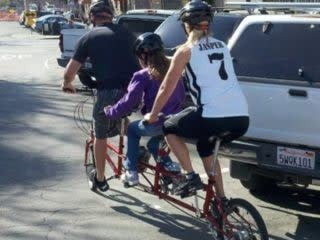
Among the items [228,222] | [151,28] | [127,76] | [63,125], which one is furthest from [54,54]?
[228,222]

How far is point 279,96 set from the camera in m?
5.78

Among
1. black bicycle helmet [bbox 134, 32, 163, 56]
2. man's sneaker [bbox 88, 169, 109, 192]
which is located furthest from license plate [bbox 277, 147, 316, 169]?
man's sneaker [bbox 88, 169, 109, 192]

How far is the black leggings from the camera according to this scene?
488 centimetres

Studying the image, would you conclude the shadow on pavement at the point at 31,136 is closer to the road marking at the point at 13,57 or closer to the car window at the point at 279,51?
the car window at the point at 279,51

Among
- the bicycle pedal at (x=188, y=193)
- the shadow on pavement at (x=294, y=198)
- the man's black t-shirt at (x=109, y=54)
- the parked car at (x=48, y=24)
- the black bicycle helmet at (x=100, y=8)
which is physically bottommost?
the parked car at (x=48, y=24)

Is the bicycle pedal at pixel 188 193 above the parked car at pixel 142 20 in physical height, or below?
below

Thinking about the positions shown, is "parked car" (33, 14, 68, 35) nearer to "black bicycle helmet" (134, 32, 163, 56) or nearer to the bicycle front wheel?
"black bicycle helmet" (134, 32, 163, 56)

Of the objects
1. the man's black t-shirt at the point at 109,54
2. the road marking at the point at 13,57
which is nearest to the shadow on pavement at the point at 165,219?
the man's black t-shirt at the point at 109,54

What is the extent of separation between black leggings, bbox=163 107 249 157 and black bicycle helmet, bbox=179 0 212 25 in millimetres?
638

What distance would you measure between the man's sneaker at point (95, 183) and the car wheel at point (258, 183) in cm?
138

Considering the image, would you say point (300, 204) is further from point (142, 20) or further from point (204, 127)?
point (142, 20)

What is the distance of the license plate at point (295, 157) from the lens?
551 cm

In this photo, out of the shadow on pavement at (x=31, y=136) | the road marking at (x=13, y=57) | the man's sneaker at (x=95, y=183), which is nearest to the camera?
the man's sneaker at (x=95, y=183)

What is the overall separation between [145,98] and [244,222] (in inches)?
61.4
